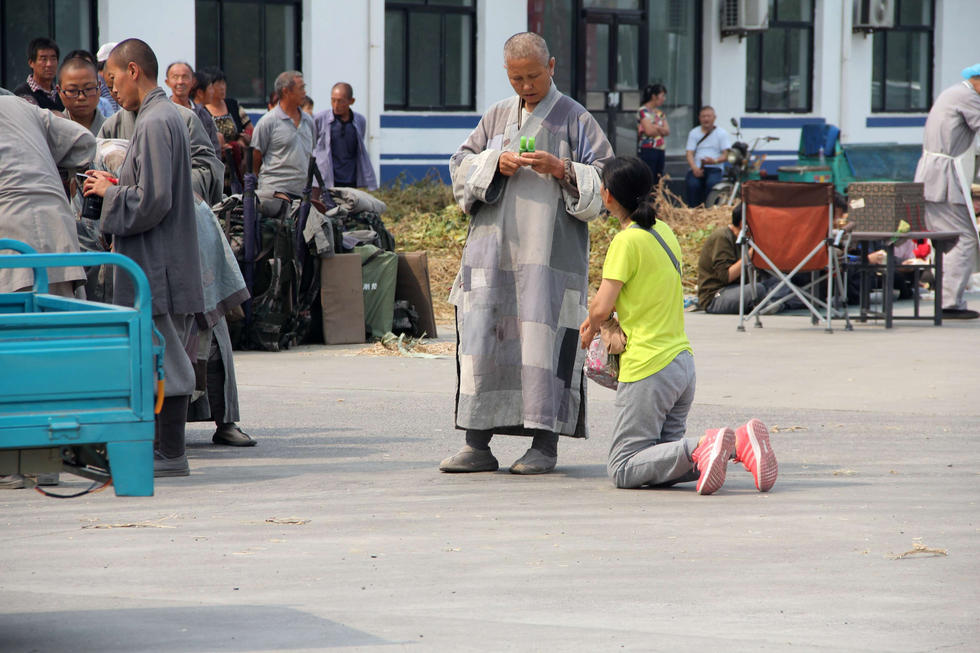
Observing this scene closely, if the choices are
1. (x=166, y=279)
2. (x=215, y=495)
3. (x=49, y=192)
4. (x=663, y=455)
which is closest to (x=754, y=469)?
(x=663, y=455)

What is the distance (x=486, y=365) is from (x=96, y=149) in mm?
1970

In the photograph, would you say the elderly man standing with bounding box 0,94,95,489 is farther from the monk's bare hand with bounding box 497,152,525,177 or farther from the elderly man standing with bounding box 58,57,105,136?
the monk's bare hand with bounding box 497,152,525,177

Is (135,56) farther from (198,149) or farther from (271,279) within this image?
(271,279)

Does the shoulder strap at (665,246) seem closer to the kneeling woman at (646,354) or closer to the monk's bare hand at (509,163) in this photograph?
the kneeling woman at (646,354)

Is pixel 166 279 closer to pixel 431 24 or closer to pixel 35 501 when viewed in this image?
pixel 35 501

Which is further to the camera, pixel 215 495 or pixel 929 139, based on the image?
pixel 929 139

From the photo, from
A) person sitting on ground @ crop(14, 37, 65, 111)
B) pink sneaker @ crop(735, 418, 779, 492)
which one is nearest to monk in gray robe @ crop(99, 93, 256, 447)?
pink sneaker @ crop(735, 418, 779, 492)

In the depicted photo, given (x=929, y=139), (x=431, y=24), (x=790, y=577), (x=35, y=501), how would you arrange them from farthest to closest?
(x=431, y=24) → (x=929, y=139) → (x=35, y=501) → (x=790, y=577)

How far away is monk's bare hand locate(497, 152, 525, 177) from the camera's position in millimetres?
6789

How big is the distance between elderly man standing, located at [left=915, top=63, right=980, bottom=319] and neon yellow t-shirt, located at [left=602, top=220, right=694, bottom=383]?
792 centimetres

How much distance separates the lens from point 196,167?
24.7ft

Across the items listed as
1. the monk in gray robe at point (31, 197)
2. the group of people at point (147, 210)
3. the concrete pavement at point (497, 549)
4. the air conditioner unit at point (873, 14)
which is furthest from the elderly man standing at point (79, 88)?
the air conditioner unit at point (873, 14)

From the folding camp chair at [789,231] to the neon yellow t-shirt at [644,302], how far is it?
630 centimetres

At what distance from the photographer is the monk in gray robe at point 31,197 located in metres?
6.43
